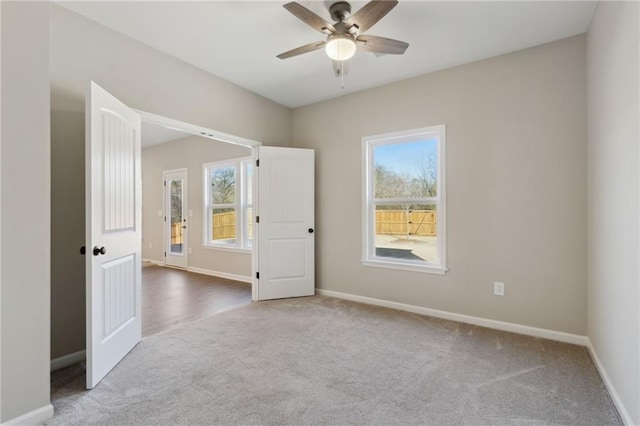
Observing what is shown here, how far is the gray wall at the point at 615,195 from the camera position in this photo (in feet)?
5.33

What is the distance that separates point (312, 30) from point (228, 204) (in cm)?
391

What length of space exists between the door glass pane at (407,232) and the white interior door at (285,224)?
999 mm

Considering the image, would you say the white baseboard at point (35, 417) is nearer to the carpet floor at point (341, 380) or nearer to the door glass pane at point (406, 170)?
the carpet floor at point (341, 380)

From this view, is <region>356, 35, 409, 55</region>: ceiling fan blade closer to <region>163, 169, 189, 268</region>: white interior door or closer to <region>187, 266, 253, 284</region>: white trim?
<region>187, 266, 253, 284</region>: white trim

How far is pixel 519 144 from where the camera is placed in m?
2.96

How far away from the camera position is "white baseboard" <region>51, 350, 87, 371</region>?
231 cm

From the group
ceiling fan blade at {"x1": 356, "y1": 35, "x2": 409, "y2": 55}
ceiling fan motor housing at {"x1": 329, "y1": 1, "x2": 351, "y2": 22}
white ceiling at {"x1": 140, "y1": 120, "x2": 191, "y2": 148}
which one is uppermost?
white ceiling at {"x1": 140, "y1": 120, "x2": 191, "y2": 148}

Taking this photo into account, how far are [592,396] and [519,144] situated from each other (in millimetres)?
2105

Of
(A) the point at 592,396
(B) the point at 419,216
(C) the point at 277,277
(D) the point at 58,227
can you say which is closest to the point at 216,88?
(D) the point at 58,227

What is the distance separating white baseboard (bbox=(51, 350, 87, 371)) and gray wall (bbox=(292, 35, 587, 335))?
296 cm

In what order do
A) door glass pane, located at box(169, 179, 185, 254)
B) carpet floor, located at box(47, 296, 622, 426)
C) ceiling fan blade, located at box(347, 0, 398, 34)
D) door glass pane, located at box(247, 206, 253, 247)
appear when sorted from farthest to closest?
1. door glass pane, located at box(169, 179, 185, 254)
2. door glass pane, located at box(247, 206, 253, 247)
3. ceiling fan blade, located at box(347, 0, 398, 34)
4. carpet floor, located at box(47, 296, 622, 426)

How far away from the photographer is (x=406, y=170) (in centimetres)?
374

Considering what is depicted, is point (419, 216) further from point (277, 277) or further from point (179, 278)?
point (179, 278)

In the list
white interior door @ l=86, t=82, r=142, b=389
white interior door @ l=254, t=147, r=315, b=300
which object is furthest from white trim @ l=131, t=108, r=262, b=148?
white interior door @ l=254, t=147, r=315, b=300
